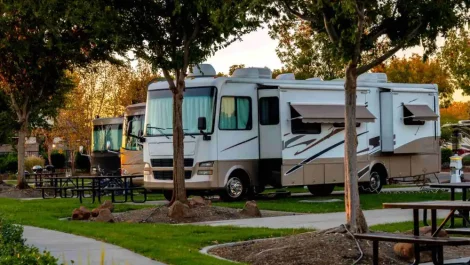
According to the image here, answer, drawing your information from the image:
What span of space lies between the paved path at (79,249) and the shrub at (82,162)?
4347 cm

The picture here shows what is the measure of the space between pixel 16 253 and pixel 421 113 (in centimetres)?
A: 2184

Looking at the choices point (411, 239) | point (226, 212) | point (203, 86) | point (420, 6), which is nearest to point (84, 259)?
point (411, 239)

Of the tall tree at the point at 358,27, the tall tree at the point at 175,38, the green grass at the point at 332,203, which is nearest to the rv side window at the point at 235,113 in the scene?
the green grass at the point at 332,203

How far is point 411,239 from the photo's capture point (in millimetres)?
10664

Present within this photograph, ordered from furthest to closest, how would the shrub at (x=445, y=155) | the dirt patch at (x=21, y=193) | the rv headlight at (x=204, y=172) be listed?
the shrub at (x=445, y=155)
the dirt patch at (x=21, y=193)
the rv headlight at (x=204, y=172)

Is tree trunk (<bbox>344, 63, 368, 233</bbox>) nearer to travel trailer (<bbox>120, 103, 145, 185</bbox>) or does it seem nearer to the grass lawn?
the grass lawn

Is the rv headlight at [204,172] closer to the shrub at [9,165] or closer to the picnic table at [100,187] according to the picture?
the picnic table at [100,187]

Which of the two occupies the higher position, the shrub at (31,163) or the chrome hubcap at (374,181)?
the shrub at (31,163)

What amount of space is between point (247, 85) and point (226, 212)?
21.8ft

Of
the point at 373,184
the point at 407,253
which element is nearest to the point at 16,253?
the point at 407,253

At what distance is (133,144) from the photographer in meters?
31.7

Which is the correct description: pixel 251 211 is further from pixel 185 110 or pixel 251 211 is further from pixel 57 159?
pixel 57 159

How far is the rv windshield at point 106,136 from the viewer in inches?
1449

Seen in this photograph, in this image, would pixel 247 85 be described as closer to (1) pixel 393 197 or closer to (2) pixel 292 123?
(2) pixel 292 123
